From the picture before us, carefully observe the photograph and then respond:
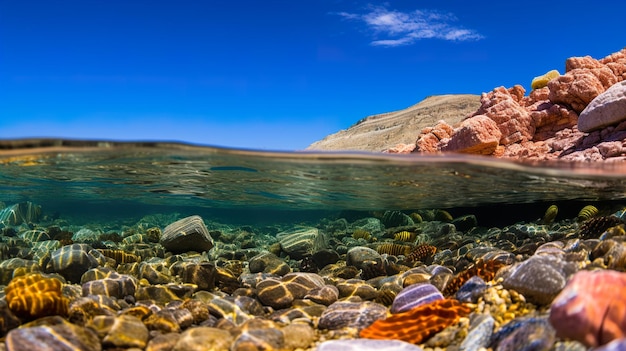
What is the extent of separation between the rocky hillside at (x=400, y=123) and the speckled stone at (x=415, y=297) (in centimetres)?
3612

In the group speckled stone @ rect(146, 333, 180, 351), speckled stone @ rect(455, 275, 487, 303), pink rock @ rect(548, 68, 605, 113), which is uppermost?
pink rock @ rect(548, 68, 605, 113)

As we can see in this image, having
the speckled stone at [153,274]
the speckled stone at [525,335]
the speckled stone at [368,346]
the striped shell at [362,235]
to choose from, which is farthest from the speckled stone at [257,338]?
the striped shell at [362,235]

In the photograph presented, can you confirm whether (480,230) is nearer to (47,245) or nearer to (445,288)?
(445,288)

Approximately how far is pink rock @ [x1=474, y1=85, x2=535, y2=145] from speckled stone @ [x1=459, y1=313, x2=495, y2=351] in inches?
670

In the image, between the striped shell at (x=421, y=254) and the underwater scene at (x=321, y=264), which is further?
the striped shell at (x=421, y=254)

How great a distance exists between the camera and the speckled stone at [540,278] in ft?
18.9

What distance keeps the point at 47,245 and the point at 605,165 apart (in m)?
15.1

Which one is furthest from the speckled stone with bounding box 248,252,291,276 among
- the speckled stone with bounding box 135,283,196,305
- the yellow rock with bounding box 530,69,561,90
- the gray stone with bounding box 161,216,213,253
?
the yellow rock with bounding box 530,69,561,90

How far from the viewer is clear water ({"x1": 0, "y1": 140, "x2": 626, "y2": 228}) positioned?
1105 centimetres

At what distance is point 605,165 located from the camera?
37.0ft

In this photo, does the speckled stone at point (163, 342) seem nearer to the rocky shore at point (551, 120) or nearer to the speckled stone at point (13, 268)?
the speckled stone at point (13, 268)

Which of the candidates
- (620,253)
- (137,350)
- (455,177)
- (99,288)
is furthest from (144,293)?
(455,177)

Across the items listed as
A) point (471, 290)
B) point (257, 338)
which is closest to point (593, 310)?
point (471, 290)

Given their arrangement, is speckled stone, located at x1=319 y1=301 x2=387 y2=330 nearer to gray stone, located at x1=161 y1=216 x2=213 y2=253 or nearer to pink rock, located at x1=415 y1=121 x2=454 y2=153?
gray stone, located at x1=161 y1=216 x2=213 y2=253
